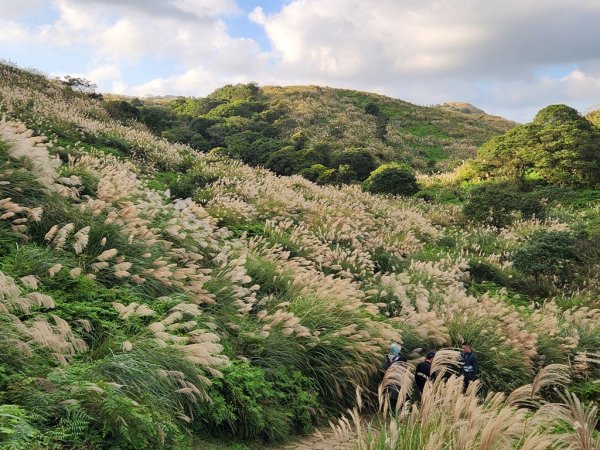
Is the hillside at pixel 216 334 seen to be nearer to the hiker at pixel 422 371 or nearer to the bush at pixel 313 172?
the hiker at pixel 422 371

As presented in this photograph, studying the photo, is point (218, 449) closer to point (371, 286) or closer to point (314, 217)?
point (371, 286)

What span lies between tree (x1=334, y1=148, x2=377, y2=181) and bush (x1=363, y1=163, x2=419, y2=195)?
4167 mm

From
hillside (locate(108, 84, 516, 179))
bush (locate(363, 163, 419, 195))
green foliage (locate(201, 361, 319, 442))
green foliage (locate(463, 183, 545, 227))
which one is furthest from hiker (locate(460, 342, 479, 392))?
hillside (locate(108, 84, 516, 179))

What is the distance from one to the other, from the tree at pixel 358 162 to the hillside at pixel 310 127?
242mm

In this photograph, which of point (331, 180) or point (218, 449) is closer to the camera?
point (218, 449)

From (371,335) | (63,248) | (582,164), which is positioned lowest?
(371,335)

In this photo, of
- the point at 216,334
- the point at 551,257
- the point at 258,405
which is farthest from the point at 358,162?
the point at 258,405

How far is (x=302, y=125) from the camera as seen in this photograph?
52.8m

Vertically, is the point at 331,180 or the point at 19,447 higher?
the point at 331,180

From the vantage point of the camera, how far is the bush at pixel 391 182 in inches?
1027

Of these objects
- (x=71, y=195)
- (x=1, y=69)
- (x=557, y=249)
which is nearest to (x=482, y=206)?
(x=557, y=249)

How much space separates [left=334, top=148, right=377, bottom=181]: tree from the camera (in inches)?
1221

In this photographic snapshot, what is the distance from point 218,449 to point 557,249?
40.5 feet

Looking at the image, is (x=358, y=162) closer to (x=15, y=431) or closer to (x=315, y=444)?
(x=315, y=444)
